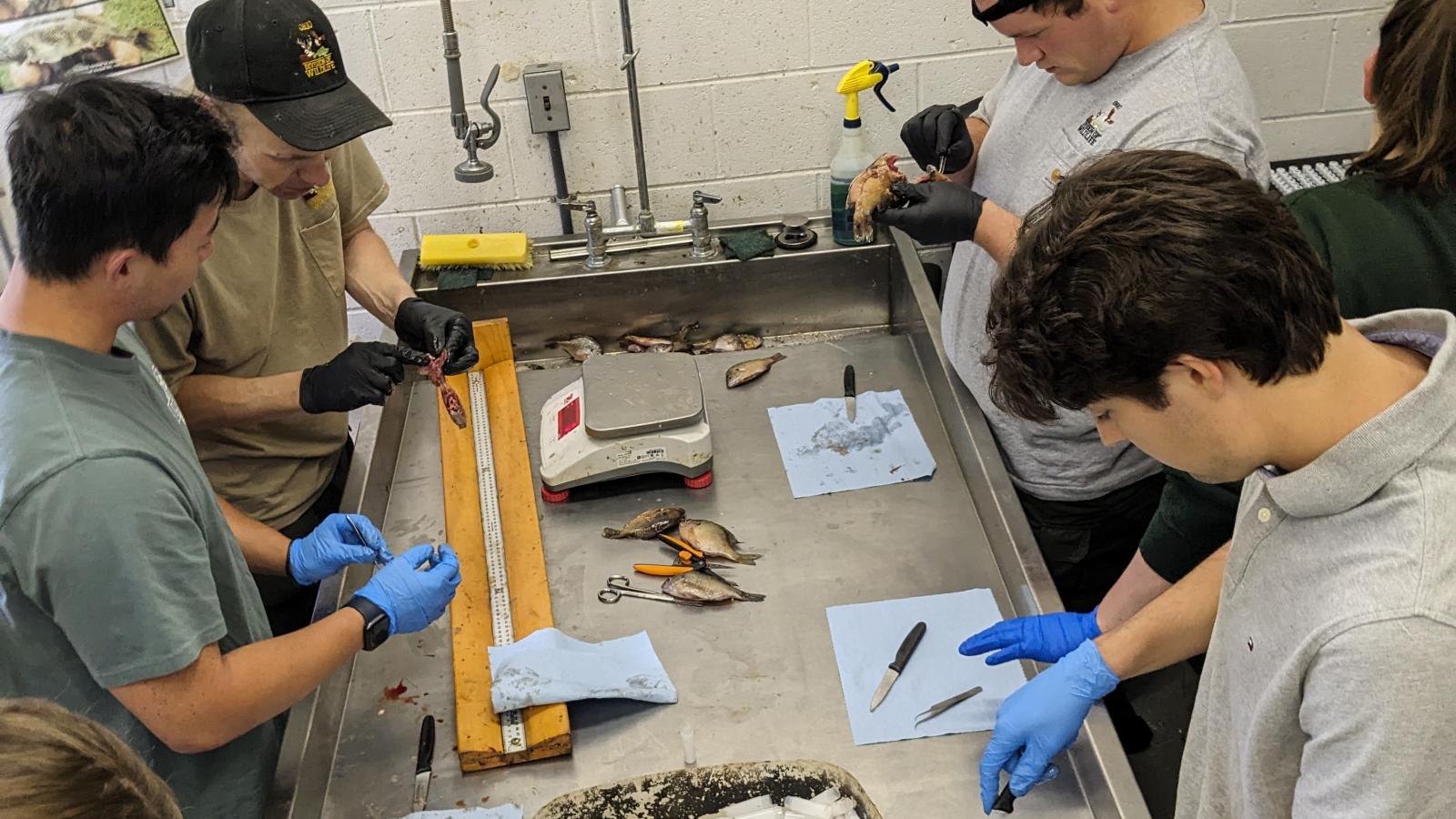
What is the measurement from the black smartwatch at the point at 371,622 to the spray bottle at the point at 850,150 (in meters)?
1.51

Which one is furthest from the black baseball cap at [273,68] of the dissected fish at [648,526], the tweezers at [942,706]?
the tweezers at [942,706]

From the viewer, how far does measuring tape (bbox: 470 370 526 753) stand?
1.55 m

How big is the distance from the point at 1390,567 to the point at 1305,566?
93 mm

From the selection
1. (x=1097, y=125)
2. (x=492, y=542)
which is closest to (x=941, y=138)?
(x=1097, y=125)

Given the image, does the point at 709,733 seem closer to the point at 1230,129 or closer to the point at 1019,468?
the point at 1019,468

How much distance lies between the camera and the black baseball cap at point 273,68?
1.79 m

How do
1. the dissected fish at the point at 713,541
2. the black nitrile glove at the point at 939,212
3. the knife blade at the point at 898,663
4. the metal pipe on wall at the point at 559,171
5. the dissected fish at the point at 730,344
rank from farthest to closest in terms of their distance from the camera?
the metal pipe on wall at the point at 559,171 < the dissected fish at the point at 730,344 < the black nitrile glove at the point at 939,212 < the dissected fish at the point at 713,541 < the knife blade at the point at 898,663

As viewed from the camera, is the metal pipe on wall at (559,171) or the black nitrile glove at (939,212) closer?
the black nitrile glove at (939,212)

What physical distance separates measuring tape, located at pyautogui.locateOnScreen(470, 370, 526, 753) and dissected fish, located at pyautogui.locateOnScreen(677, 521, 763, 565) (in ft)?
1.10

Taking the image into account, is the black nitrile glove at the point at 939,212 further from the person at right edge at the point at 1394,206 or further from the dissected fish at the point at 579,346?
the dissected fish at the point at 579,346

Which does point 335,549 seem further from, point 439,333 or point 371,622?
point 439,333

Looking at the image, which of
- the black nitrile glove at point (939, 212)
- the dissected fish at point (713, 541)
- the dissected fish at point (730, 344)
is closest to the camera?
the dissected fish at point (713, 541)

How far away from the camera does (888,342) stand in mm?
2506

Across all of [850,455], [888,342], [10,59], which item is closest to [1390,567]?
[850,455]
